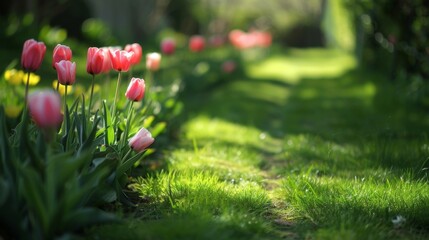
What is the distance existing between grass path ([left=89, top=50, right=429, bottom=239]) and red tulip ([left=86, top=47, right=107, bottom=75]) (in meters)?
0.71

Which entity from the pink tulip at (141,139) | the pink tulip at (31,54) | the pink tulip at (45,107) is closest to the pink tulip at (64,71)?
the pink tulip at (31,54)

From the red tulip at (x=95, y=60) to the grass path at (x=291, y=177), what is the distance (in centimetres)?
71

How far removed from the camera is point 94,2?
667 inches

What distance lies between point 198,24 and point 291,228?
21.6m

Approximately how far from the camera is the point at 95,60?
2.74m

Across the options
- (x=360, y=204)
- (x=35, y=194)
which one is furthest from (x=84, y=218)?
(x=360, y=204)

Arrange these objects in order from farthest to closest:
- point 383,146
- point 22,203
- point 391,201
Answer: point 383,146, point 391,201, point 22,203

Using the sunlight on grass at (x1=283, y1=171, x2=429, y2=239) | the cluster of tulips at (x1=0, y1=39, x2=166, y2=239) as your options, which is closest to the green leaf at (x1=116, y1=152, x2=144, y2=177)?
the cluster of tulips at (x1=0, y1=39, x2=166, y2=239)

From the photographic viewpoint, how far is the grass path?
2.42 metres

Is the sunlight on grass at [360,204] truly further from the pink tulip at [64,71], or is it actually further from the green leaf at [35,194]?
the pink tulip at [64,71]

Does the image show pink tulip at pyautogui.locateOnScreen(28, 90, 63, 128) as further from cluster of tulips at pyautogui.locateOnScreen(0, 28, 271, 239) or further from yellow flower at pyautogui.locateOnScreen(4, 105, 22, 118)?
yellow flower at pyautogui.locateOnScreen(4, 105, 22, 118)

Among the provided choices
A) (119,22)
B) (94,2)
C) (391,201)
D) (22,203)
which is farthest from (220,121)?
(119,22)

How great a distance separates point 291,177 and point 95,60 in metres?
1.43

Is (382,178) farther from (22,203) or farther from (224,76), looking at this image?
(224,76)
